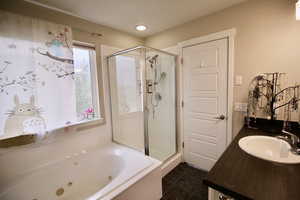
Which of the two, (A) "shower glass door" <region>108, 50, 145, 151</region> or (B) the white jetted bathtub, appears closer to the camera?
(B) the white jetted bathtub

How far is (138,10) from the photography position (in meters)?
1.78

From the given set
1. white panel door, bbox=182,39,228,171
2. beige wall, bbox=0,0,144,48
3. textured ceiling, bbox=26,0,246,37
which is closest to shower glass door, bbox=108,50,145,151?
beige wall, bbox=0,0,144,48

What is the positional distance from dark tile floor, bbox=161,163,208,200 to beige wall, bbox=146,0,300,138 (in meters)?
0.94

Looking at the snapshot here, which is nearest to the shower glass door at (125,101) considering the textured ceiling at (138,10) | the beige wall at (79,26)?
the beige wall at (79,26)

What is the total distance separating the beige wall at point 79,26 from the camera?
1.44 metres

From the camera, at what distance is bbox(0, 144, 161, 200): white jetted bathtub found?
52.3 inches

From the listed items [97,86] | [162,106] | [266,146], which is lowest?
[266,146]

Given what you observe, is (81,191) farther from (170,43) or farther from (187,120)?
(170,43)

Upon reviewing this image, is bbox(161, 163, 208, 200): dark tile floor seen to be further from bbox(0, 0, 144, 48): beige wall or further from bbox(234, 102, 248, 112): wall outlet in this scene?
bbox(0, 0, 144, 48): beige wall

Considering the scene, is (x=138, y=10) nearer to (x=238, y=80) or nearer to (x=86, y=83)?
(x=86, y=83)

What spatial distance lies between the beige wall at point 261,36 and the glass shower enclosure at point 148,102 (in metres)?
0.91

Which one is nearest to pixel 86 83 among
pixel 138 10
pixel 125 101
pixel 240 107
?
pixel 125 101

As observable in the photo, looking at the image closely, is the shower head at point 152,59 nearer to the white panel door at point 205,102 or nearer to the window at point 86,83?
the white panel door at point 205,102

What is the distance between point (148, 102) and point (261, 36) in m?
1.63
